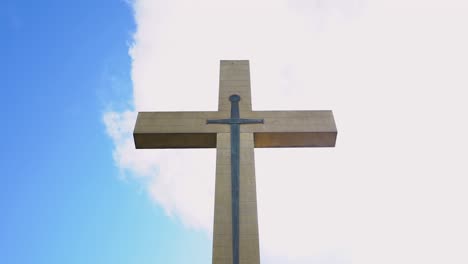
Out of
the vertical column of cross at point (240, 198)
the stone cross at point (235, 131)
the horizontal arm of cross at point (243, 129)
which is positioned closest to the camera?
the vertical column of cross at point (240, 198)

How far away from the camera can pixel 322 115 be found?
8484 mm

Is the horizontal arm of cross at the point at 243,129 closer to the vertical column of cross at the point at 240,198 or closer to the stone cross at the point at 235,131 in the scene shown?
the stone cross at the point at 235,131

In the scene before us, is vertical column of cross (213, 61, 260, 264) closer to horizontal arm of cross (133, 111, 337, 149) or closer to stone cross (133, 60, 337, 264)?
stone cross (133, 60, 337, 264)

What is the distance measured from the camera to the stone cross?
7531mm

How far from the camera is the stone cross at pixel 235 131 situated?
7531 millimetres

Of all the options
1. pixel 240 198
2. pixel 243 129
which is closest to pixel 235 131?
pixel 243 129

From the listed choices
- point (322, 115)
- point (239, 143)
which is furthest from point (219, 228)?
point (322, 115)

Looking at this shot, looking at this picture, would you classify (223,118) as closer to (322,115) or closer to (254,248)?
(322,115)

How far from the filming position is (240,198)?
7.27 meters

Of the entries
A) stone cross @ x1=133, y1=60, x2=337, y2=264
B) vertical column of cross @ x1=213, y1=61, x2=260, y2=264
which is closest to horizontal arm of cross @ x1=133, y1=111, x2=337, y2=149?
stone cross @ x1=133, y1=60, x2=337, y2=264

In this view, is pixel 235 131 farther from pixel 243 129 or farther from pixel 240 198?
pixel 240 198

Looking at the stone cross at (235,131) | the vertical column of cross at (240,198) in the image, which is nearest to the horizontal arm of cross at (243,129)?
the stone cross at (235,131)

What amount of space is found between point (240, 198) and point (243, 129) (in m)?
1.38

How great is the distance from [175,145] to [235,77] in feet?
5.54
